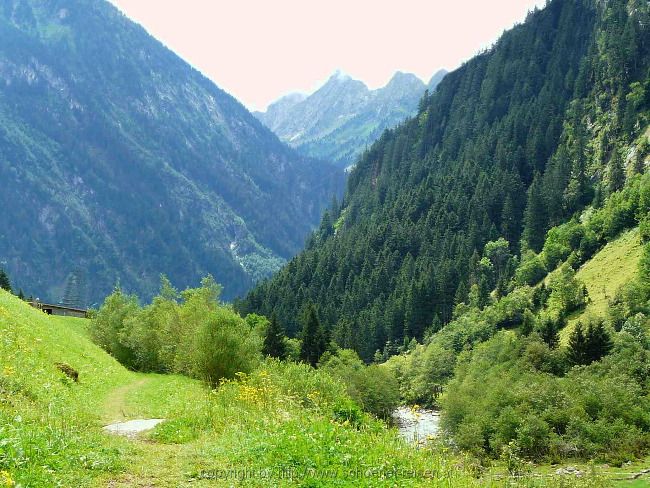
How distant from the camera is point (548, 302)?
13112cm

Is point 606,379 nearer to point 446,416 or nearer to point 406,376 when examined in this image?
point 446,416

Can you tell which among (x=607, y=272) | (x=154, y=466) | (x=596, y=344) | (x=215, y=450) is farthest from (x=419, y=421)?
(x=154, y=466)

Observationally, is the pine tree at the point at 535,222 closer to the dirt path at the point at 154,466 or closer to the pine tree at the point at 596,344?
the pine tree at the point at 596,344

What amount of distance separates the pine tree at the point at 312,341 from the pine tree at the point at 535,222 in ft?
295

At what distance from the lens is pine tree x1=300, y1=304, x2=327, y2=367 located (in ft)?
402

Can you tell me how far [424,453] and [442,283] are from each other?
167 m

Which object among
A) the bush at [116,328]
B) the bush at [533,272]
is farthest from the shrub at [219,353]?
the bush at [533,272]

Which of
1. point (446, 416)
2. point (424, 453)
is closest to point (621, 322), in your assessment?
point (446, 416)

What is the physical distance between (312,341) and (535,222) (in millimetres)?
98459

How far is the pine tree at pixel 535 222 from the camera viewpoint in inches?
7175

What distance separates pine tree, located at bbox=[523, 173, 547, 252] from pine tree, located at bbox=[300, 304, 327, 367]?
295ft

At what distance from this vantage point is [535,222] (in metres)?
184

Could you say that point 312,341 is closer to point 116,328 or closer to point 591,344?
point 116,328

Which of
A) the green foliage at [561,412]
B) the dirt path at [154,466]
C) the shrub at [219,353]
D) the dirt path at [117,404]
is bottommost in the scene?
the green foliage at [561,412]
